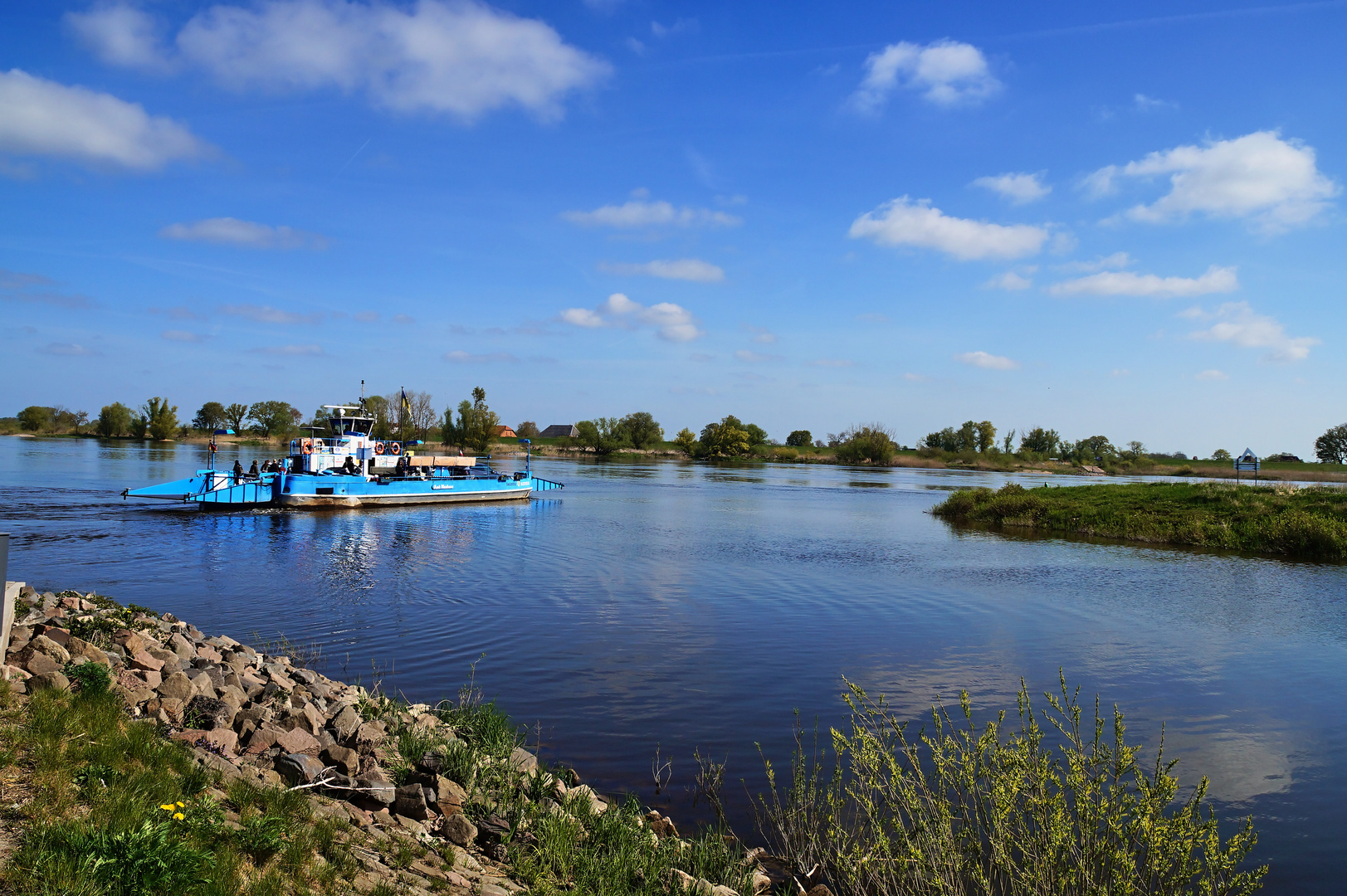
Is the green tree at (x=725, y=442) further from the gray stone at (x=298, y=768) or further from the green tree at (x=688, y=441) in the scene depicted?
the gray stone at (x=298, y=768)

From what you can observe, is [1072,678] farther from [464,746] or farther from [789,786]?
[464,746]

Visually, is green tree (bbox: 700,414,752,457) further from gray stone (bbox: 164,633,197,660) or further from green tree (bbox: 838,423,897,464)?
gray stone (bbox: 164,633,197,660)

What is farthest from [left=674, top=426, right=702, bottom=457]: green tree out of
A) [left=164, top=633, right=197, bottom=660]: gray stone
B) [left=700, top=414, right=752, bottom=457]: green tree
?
[left=164, top=633, right=197, bottom=660]: gray stone

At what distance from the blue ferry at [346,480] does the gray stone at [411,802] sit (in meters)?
34.6

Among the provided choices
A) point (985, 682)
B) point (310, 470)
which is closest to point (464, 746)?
point (985, 682)

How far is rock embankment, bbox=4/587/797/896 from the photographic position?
19.2 ft

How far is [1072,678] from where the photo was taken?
1348cm

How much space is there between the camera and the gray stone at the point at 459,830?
6121mm

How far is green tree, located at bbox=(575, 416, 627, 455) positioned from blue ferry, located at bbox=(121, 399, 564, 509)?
95.1 m

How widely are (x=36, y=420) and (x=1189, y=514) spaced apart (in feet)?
600

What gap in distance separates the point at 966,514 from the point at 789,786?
40.1 meters

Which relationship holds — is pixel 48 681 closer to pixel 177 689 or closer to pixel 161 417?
pixel 177 689

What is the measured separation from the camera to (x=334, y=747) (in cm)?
710

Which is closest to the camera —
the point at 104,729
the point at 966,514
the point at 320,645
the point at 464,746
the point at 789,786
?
the point at 104,729
